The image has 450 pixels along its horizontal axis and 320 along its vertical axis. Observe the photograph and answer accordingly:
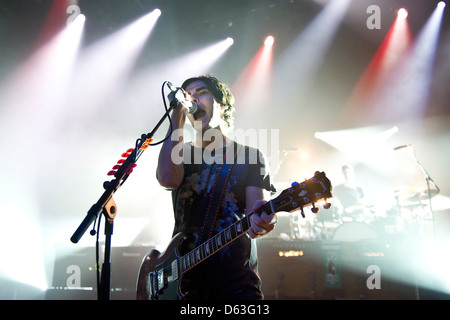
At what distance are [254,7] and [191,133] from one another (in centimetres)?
574

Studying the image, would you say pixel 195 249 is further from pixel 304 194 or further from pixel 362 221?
pixel 362 221

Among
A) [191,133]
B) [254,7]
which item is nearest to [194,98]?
[191,133]

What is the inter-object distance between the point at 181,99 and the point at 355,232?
17.8 feet

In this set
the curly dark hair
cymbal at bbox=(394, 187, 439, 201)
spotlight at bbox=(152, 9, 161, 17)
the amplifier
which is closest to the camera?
the curly dark hair

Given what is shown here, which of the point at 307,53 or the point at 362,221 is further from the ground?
the point at 307,53

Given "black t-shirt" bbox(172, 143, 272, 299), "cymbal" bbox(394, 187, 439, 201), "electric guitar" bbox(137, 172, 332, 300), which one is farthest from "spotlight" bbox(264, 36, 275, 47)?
"electric guitar" bbox(137, 172, 332, 300)

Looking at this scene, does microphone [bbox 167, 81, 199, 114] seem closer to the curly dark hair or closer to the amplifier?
the curly dark hair

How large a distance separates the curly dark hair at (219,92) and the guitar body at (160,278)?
1.11m

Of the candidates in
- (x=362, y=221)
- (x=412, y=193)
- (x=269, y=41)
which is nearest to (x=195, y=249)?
(x=362, y=221)

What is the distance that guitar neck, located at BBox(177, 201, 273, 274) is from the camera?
6.04 feet

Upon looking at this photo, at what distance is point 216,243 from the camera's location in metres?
1.93

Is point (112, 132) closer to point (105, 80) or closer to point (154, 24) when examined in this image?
point (105, 80)

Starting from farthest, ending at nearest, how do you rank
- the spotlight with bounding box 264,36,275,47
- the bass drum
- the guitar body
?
the spotlight with bounding box 264,36,275,47, the bass drum, the guitar body

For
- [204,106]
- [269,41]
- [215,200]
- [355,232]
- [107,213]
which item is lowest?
[107,213]
